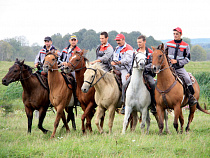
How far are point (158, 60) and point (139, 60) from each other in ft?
1.75

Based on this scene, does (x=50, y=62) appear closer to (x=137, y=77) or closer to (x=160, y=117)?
(x=137, y=77)

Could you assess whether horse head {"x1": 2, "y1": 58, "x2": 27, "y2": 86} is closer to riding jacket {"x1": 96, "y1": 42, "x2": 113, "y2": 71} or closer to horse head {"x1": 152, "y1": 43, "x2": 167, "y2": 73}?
riding jacket {"x1": 96, "y1": 42, "x2": 113, "y2": 71}

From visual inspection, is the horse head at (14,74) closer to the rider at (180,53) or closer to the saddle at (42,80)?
the saddle at (42,80)

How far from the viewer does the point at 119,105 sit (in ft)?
29.6

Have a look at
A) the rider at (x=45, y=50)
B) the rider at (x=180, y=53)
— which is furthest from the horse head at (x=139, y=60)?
the rider at (x=45, y=50)

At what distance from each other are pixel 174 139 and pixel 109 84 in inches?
99.5

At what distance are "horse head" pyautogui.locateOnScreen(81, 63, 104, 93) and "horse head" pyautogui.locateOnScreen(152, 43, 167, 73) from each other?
5.59ft

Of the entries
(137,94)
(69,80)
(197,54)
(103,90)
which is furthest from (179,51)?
(197,54)

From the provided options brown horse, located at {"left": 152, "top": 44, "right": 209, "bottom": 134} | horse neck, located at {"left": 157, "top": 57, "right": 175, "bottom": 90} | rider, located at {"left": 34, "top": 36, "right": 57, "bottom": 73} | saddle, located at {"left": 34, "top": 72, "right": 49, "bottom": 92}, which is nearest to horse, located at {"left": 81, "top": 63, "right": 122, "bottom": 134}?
brown horse, located at {"left": 152, "top": 44, "right": 209, "bottom": 134}

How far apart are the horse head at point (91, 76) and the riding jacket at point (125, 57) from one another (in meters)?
0.94

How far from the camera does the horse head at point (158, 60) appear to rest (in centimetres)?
744

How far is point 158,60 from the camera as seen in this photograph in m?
7.53

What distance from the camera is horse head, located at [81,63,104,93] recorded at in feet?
25.4

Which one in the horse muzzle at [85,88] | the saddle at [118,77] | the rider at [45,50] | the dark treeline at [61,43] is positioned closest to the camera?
the horse muzzle at [85,88]
